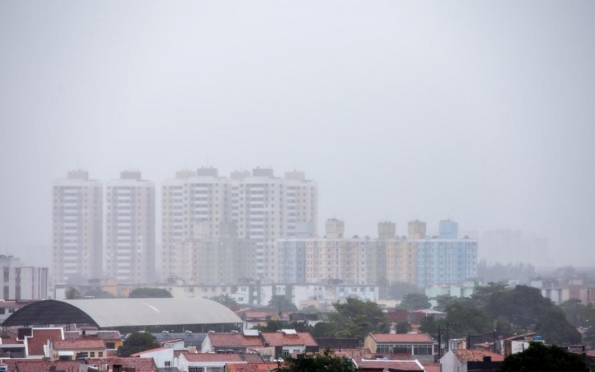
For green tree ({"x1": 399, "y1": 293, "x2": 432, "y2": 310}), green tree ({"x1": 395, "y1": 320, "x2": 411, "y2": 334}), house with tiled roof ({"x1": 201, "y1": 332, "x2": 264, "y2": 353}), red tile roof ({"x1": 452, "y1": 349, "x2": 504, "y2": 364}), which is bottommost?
green tree ({"x1": 399, "y1": 293, "x2": 432, "y2": 310})

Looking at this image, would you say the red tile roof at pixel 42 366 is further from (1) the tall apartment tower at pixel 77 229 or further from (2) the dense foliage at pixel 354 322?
(1) the tall apartment tower at pixel 77 229

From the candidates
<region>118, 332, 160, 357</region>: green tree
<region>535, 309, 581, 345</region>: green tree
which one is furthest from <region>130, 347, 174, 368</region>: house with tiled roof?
<region>535, 309, 581, 345</region>: green tree

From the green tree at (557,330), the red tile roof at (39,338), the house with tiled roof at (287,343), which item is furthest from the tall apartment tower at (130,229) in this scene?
the red tile roof at (39,338)

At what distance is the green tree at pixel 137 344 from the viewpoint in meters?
29.6

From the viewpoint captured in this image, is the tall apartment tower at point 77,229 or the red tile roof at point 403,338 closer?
the red tile roof at point 403,338

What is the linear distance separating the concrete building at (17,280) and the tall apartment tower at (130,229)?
53501mm

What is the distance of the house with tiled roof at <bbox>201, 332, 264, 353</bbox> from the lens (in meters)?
29.5

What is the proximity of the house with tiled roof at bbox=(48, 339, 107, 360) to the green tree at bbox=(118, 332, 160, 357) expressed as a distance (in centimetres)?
121

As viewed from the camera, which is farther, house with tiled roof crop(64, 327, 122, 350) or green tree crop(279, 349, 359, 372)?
house with tiled roof crop(64, 327, 122, 350)

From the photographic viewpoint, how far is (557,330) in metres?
38.3

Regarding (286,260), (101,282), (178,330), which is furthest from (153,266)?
(178,330)

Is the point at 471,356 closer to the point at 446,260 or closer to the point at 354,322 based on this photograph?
the point at 354,322

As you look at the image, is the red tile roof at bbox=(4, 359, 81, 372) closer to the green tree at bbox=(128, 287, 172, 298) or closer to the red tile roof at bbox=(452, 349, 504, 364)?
the red tile roof at bbox=(452, 349, 504, 364)

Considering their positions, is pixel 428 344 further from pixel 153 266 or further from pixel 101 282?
pixel 153 266
